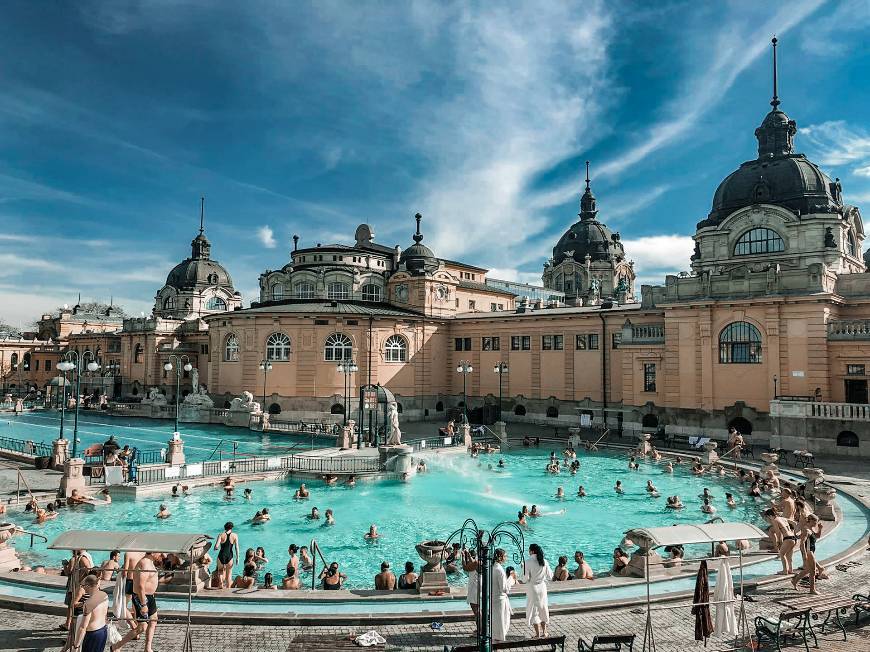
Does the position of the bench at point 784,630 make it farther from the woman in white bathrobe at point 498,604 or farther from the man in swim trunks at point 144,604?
the man in swim trunks at point 144,604

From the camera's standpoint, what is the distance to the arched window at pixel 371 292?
56469 mm

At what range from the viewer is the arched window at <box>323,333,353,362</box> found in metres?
49.2

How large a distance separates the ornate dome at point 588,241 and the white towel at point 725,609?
68.8 metres

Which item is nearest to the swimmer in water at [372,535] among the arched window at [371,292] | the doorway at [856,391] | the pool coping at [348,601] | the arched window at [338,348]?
the pool coping at [348,601]

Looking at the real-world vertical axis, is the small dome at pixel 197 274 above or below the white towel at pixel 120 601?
above

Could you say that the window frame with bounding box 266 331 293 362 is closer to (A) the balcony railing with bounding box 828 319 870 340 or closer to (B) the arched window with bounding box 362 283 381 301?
(B) the arched window with bounding box 362 283 381 301

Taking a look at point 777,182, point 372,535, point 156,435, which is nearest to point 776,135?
point 777,182

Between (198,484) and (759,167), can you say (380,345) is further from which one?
(759,167)

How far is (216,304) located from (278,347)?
39.6 metres

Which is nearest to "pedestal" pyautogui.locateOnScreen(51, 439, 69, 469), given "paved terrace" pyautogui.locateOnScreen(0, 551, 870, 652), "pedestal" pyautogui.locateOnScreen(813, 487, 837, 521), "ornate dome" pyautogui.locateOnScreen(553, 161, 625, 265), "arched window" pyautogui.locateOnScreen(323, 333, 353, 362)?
"paved terrace" pyautogui.locateOnScreen(0, 551, 870, 652)

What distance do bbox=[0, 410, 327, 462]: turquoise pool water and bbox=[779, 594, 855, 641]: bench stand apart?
28.3 metres

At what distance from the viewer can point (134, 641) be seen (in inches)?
408

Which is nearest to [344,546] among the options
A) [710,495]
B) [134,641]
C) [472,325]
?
[134,641]

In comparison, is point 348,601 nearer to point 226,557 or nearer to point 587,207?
point 226,557
